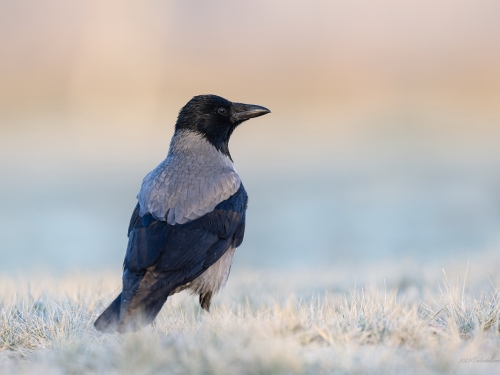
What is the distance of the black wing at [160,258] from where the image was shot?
5305 mm

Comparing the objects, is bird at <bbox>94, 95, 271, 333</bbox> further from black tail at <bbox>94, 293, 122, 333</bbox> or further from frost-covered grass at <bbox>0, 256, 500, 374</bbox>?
frost-covered grass at <bbox>0, 256, 500, 374</bbox>

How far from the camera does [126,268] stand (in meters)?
5.69

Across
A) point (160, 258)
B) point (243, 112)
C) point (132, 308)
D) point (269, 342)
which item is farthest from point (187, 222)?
point (269, 342)

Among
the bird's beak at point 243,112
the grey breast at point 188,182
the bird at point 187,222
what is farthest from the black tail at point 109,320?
the bird's beak at point 243,112

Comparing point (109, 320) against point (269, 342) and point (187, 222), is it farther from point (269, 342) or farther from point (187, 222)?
point (269, 342)

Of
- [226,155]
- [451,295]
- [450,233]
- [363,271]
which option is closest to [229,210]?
[226,155]

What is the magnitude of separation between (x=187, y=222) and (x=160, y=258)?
484 millimetres

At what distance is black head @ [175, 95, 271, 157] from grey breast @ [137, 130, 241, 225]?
3.8 inches

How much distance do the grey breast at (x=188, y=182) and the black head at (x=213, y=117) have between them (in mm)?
96

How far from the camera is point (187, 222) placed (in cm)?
604

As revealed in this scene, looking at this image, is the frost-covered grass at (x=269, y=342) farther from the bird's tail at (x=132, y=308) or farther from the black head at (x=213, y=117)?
the black head at (x=213, y=117)

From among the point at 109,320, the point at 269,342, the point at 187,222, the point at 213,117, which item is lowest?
the point at 109,320

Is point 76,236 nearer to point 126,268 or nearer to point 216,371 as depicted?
point 126,268

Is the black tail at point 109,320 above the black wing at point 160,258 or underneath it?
underneath
